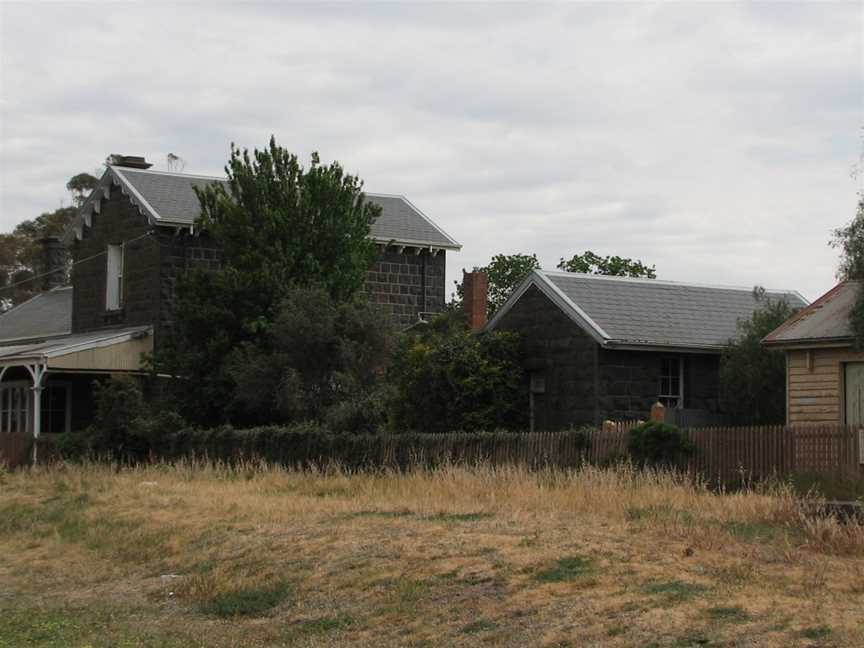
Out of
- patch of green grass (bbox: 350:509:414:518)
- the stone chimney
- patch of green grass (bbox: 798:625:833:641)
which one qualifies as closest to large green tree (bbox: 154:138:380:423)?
patch of green grass (bbox: 350:509:414:518)

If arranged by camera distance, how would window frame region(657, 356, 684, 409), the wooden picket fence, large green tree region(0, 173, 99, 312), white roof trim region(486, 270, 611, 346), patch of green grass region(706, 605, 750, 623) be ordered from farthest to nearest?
large green tree region(0, 173, 99, 312)
window frame region(657, 356, 684, 409)
white roof trim region(486, 270, 611, 346)
the wooden picket fence
patch of green grass region(706, 605, 750, 623)

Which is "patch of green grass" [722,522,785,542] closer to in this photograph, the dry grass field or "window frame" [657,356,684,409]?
the dry grass field

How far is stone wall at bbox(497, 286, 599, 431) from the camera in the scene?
28297 millimetres

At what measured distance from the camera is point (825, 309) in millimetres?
24703

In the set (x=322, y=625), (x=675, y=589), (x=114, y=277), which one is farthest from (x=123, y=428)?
(x=675, y=589)

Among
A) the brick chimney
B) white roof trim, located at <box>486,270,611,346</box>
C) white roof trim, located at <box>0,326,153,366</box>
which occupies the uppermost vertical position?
the brick chimney

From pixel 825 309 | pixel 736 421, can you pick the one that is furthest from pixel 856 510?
pixel 736 421

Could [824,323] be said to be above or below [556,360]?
above

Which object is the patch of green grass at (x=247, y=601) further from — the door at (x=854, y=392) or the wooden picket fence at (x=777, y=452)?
the door at (x=854, y=392)

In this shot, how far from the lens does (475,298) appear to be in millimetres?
38438

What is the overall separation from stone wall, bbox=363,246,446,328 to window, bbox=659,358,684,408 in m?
11.6

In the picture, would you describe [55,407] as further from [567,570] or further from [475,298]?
[567,570]

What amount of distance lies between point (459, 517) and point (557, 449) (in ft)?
22.6

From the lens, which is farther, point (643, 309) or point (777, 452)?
point (643, 309)
